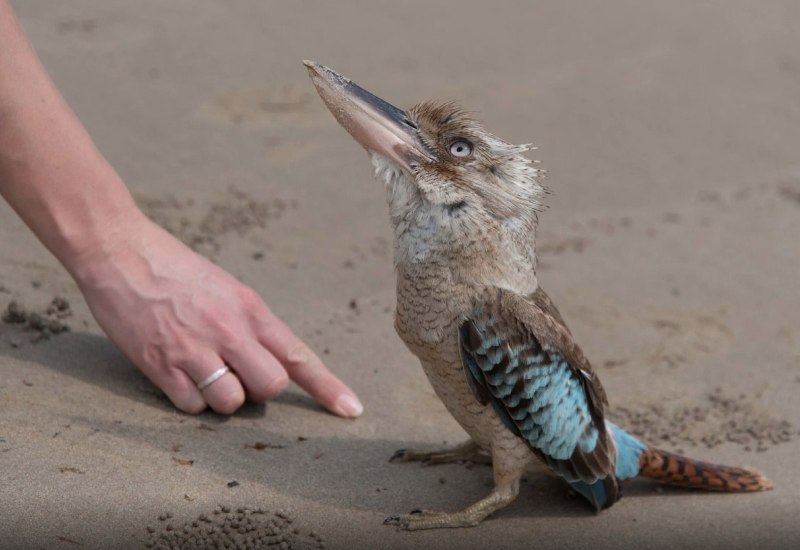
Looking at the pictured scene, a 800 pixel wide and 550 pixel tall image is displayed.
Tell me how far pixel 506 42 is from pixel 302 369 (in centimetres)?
532

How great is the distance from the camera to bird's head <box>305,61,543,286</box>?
4.00m

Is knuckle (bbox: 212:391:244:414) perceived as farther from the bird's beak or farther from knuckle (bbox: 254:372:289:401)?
the bird's beak

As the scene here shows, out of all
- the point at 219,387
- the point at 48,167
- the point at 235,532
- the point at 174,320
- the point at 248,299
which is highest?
the point at 48,167

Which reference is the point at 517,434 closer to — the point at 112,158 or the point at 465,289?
the point at 465,289

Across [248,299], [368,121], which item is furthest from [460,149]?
[248,299]

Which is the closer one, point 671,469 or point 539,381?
point 539,381

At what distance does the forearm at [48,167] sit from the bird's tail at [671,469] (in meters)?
2.33

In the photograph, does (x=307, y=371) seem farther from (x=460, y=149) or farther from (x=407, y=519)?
(x=460, y=149)

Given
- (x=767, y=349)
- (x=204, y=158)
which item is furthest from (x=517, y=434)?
(x=204, y=158)

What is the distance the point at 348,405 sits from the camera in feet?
16.1

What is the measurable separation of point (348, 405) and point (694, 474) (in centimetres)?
153

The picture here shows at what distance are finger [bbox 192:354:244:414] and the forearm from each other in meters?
0.69

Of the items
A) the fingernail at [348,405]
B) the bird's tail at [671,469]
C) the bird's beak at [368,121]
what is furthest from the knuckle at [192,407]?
the bird's tail at [671,469]

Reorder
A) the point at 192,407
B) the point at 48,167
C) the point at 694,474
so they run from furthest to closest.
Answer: the point at 192,407 → the point at 694,474 → the point at 48,167
